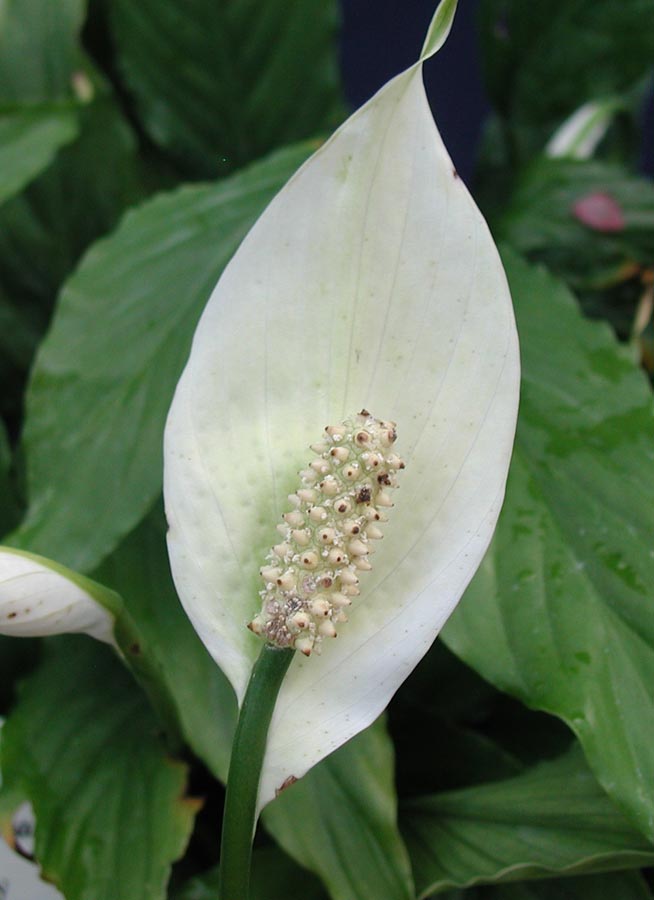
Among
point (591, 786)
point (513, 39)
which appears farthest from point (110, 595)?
point (513, 39)

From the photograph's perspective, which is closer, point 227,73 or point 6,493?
point 6,493

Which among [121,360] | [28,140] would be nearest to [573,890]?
[121,360]

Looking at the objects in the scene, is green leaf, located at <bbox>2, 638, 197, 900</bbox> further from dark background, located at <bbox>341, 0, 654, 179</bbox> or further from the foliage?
dark background, located at <bbox>341, 0, 654, 179</bbox>

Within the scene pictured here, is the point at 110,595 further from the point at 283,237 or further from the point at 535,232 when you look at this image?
the point at 535,232

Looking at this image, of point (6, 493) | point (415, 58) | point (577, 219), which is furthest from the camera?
point (415, 58)

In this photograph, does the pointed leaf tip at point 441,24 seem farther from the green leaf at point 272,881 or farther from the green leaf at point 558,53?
the green leaf at point 558,53

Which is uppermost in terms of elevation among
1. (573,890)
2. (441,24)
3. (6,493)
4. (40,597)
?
(441,24)

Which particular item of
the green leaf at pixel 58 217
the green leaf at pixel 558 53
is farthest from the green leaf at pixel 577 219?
the green leaf at pixel 58 217

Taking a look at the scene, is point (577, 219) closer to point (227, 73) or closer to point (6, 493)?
point (227, 73)
